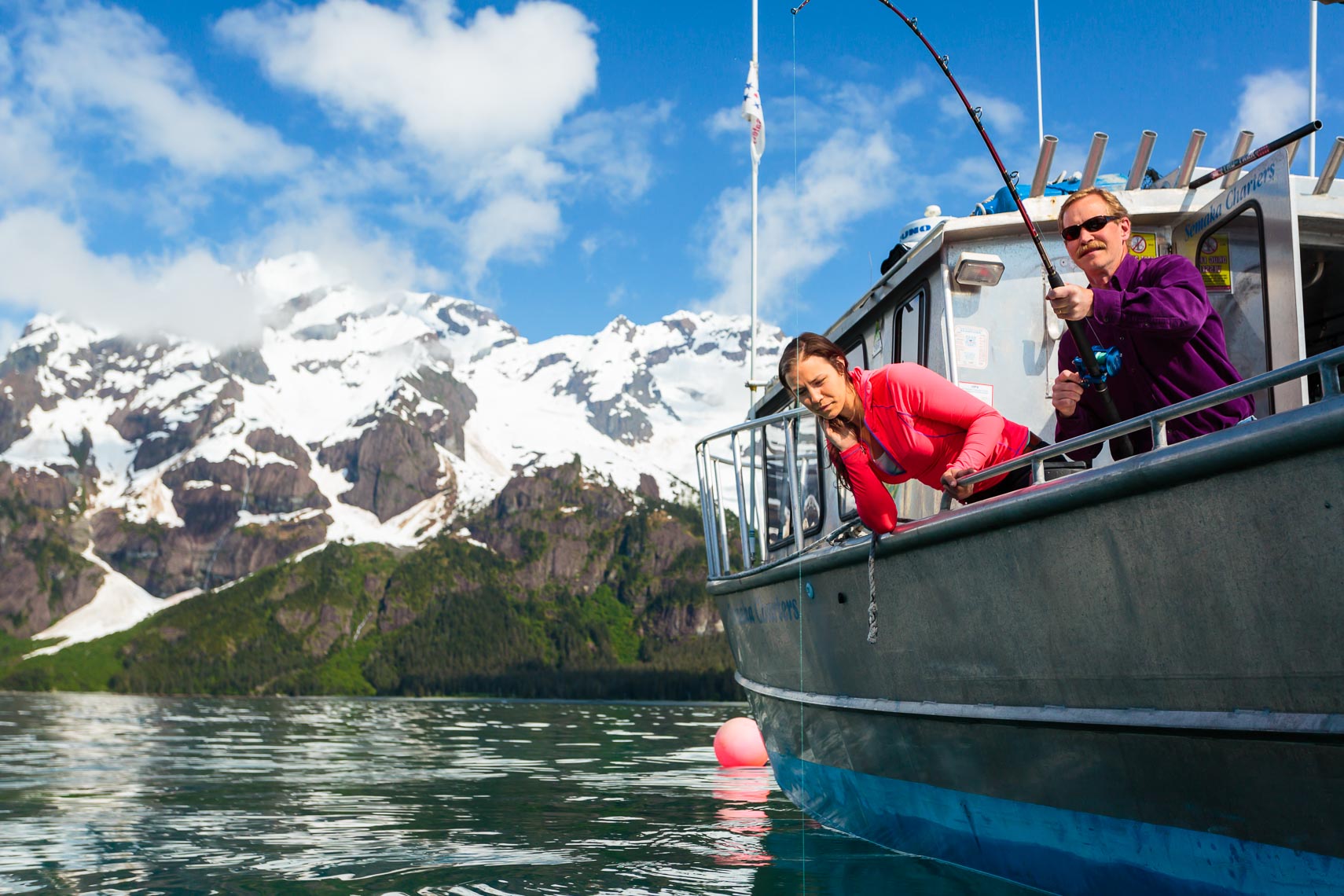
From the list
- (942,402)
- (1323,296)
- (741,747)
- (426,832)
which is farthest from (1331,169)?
(741,747)

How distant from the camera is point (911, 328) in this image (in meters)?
7.71

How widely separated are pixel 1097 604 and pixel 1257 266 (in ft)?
10.7

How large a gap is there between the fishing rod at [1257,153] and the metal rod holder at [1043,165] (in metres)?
0.91

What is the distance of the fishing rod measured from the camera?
5454mm

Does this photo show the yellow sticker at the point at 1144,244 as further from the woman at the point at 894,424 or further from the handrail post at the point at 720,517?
the handrail post at the point at 720,517

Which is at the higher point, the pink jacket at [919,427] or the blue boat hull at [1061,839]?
the pink jacket at [919,427]

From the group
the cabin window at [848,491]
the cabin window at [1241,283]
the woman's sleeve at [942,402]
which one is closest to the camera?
the woman's sleeve at [942,402]

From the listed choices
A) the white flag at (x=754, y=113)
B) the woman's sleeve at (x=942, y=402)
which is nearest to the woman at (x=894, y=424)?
the woman's sleeve at (x=942, y=402)

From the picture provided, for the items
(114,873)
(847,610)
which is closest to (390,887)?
(114,873)

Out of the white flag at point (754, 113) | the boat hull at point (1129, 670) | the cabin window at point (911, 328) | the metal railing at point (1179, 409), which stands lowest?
the boat hull at point (1129, 670)

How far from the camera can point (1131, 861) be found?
179 inches

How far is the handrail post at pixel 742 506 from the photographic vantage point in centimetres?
813

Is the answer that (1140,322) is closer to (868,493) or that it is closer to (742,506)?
(868,493)

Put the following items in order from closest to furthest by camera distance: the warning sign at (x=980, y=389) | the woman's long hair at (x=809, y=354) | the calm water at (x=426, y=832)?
the woman's long hair at (x=809, y=354), the calm water at (x=426, y=832), the warning sign at (x=980, y=389)
